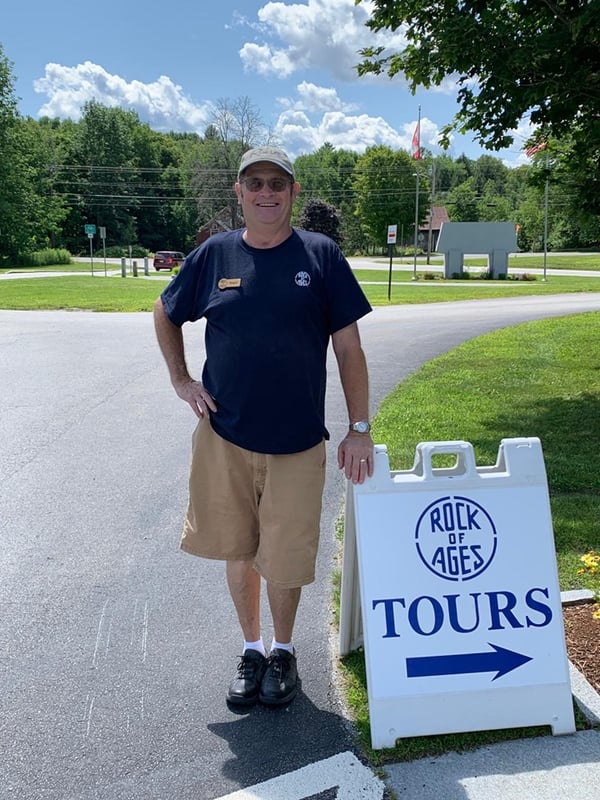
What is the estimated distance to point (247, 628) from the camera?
287 centimetres

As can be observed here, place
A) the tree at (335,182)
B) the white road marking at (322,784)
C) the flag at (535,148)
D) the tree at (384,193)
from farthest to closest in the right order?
the tree at (335,182), the tree at (384,193), the flag at (535,148), the white road marking at (322,784)

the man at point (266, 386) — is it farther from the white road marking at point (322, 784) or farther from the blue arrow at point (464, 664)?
the blue arrow at point (464, 664)

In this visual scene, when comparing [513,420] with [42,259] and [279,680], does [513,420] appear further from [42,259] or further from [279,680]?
[42,259]

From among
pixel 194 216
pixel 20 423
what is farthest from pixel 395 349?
pixel 194 216

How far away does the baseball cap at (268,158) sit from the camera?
8.20 feet

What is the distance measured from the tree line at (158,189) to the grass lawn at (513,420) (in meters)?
47.4

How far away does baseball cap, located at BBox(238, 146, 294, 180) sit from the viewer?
98.3 inches

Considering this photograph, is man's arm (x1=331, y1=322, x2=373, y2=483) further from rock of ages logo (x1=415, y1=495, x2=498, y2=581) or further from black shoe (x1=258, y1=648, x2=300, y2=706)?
black shoe (x1=258, y1=648, x2=300, y2=706)

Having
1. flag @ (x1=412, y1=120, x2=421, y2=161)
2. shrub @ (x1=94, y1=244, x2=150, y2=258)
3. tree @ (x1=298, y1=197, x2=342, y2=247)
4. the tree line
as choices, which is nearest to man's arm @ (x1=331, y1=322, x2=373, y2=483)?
tree @ (x1=298, y1=197, x2=342, y2=247)

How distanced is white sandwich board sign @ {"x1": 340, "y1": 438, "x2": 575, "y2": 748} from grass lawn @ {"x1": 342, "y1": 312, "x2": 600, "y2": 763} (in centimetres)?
12

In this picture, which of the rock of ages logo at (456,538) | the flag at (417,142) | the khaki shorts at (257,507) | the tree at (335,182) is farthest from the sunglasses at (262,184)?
the tree at (335,182)

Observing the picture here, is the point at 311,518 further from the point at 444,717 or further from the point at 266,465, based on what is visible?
the point at 444,717

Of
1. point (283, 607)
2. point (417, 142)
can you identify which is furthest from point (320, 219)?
point (283, 607)

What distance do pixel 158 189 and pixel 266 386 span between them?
92.1m
